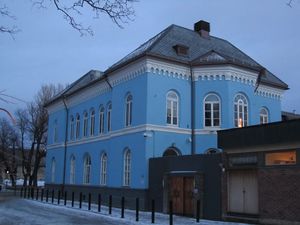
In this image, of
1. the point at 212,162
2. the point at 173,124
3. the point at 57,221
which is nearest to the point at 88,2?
the point at 57,221

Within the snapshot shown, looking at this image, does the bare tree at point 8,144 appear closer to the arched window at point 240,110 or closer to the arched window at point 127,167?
the arched window at point 127,167

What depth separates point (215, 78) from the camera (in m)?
29.9

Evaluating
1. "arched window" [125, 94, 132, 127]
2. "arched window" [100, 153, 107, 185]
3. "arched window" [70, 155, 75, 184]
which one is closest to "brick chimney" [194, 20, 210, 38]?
"arched window" [125, 94, 132, 127]

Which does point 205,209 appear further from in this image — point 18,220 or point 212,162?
point 18,220

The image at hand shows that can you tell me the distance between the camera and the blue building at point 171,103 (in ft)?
93.4

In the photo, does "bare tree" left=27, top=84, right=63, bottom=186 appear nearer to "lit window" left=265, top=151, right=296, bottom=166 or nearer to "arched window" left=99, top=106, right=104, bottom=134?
"arched window" left=99, top=106, right=104, bottom=134

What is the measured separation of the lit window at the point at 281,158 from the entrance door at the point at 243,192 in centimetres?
112

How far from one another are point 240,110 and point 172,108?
4.62 m

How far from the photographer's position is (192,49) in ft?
105

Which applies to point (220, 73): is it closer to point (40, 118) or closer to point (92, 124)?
point (92, 124)

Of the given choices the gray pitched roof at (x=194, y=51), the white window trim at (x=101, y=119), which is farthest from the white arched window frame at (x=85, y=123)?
the gray pitched roof at (x=194, y=51)

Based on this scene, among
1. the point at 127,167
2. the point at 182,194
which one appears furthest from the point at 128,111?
the point at 182,194

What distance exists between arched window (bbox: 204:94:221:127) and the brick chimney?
7520 millimetres

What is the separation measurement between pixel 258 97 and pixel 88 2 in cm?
2526
